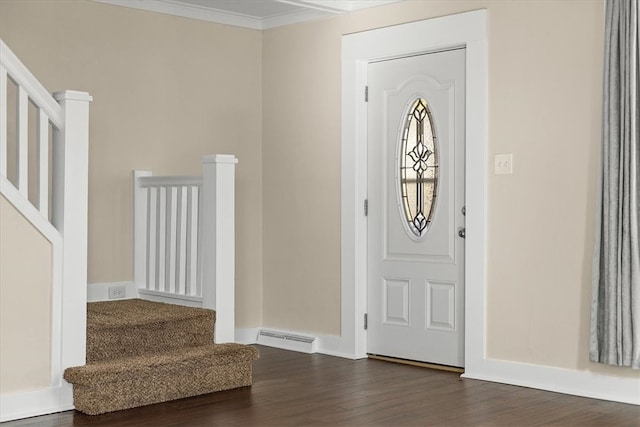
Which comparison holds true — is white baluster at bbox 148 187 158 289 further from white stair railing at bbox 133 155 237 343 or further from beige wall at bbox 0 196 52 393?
beige wall at bbox 0 196 52 393

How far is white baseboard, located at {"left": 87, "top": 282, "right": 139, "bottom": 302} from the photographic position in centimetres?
560

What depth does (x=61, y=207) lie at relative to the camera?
441cm

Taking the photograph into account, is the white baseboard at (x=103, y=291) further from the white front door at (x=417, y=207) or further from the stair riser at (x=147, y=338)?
the white front door at (x=417, y=207)

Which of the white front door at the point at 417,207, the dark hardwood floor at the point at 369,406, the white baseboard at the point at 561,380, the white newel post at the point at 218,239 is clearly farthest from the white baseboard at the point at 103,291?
the white baseboard at the point at 561,380

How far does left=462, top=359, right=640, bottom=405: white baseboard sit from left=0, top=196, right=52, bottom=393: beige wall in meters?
2.42

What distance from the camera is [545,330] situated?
4910 mm

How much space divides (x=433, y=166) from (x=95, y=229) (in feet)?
7.17

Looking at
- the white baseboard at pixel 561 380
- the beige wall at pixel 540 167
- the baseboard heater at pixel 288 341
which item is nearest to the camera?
the white baseboard at pixel 561 380

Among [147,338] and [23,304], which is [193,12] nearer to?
[147,338]

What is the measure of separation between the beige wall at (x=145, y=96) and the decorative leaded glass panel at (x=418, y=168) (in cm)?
133

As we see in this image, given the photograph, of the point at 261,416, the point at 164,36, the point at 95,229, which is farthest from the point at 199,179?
the point at 261,416

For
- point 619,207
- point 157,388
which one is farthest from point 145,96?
point 619,207

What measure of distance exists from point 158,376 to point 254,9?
2.87 m

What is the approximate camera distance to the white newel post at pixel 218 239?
5.12 m
